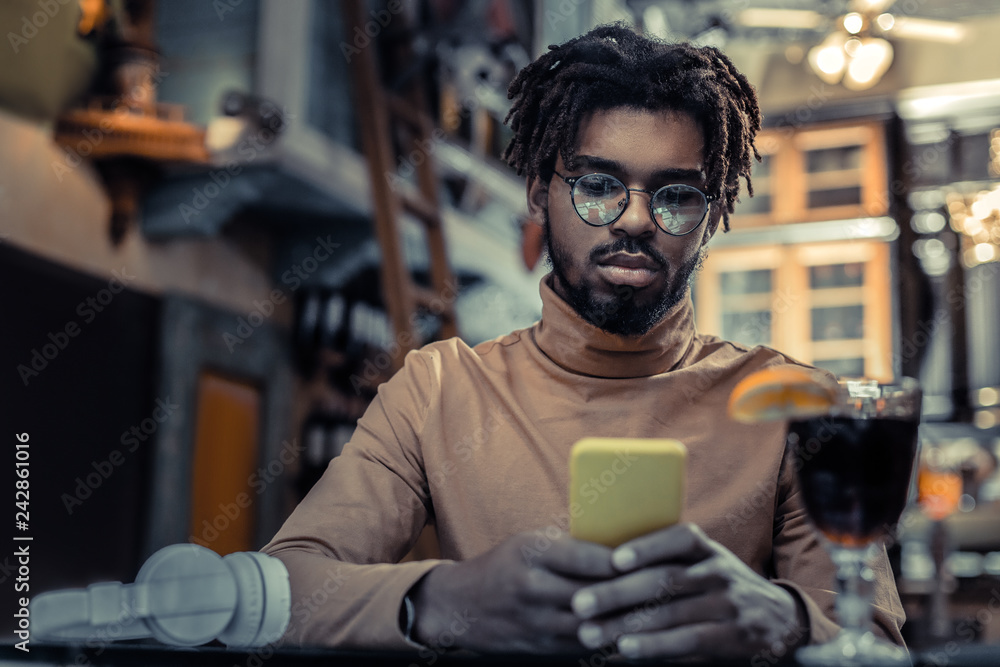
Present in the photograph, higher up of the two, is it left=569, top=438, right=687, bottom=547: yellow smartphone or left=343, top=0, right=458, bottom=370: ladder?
left=343, top=0, right=458, bottom=370: ladder

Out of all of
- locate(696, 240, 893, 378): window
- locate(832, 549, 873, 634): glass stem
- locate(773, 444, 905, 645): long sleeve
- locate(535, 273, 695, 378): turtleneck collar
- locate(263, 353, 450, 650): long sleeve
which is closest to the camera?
locate(832, 549, 873, 634): glass stem

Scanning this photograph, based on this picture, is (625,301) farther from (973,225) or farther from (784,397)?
(973,225)

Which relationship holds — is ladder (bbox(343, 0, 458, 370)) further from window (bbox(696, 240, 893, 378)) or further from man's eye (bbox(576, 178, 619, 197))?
window (bbox(696, 240, 893, 378))

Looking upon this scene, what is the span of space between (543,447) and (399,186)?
2991 millimetres

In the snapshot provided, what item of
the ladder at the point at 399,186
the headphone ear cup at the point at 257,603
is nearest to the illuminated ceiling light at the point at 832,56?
the ladder at the point at 399,186

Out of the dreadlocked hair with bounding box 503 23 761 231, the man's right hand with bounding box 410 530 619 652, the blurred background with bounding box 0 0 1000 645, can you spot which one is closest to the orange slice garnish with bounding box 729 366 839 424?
the man's right hand with bounding box 410 530 619 652

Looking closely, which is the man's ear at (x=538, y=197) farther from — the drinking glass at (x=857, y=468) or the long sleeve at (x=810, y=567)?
the drinking glass at (x=857, y=468)

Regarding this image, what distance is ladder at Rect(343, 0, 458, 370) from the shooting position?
4.00 metres

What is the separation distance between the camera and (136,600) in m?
0.77

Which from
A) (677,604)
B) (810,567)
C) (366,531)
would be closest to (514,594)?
(677,604)

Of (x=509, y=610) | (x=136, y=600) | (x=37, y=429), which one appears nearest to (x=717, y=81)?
(x=509, y=610)

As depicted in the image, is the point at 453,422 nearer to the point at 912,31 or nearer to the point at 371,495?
the point at 371,495

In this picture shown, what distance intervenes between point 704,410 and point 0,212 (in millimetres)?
2784

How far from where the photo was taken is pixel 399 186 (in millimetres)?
4184
